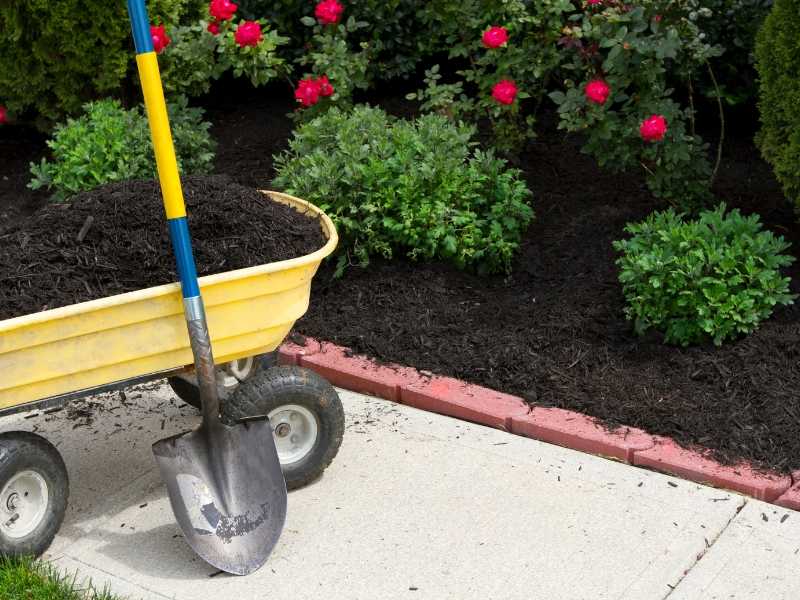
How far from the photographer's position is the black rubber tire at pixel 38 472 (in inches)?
129

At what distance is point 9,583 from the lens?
3230mm

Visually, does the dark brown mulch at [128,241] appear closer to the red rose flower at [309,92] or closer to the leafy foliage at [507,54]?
the red rose flower at [309,92]

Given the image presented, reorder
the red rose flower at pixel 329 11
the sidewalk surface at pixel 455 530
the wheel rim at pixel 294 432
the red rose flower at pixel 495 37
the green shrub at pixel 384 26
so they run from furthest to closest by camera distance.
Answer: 1. the green shrub at pixel 384 26
2. the red rose flower at pixel 329 11
3. the red rose flower at pixel 495 37
4. the wheel rim at pixel 294 432
5. the sidewalk surface at pixel 455 530

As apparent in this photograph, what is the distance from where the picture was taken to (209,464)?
11.4 ft

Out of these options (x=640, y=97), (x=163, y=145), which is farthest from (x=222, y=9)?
(x=163, y=145)

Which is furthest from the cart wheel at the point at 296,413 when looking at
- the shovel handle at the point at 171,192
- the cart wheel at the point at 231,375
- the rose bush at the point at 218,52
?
the rose bush at the point at 218,52

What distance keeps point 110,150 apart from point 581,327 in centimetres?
239

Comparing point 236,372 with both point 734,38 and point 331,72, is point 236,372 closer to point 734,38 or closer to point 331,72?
point 331,72

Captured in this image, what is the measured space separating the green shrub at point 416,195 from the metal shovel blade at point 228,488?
151 cm

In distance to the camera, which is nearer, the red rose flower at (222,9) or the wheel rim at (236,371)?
the wheel rim at (236,371)

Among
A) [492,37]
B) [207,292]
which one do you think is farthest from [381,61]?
[207,292]

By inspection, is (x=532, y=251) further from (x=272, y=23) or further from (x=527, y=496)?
(x=272, y=23)

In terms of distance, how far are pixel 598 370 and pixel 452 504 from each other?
2.87 feet

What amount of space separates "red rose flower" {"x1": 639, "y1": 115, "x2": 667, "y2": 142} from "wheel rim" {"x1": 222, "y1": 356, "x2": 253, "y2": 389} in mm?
1775
